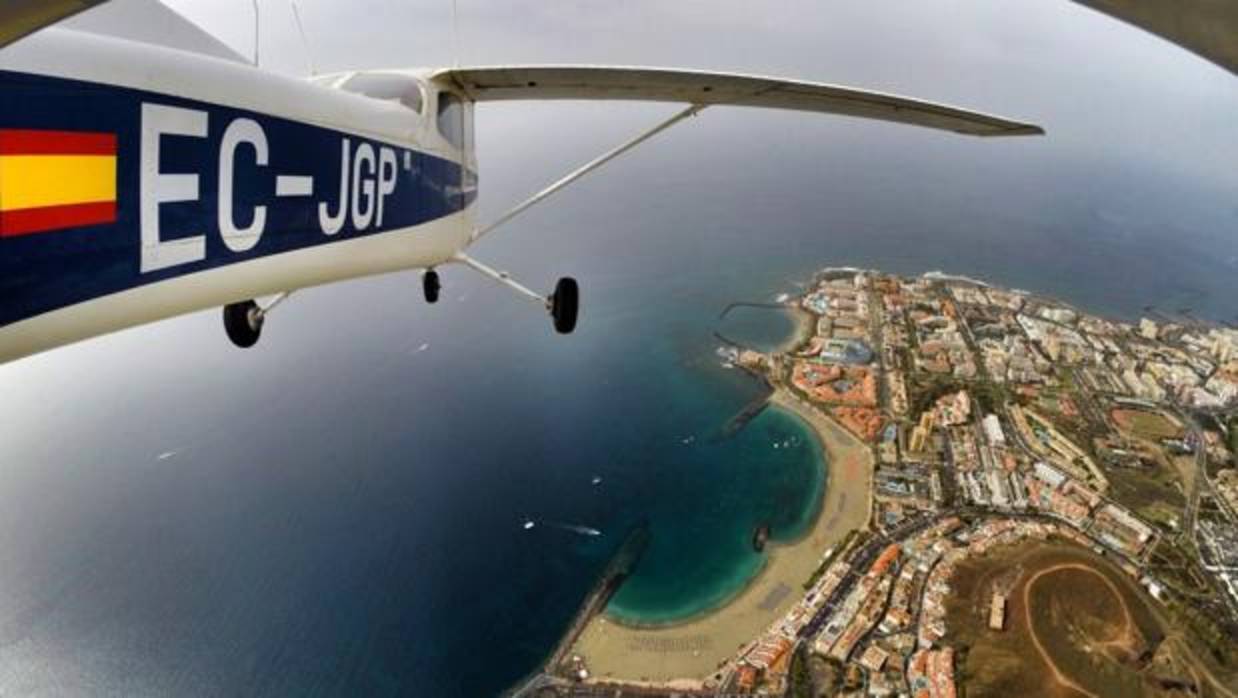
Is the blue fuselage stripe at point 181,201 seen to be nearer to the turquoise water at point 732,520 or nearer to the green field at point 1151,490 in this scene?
the turquoise water at point 732,520

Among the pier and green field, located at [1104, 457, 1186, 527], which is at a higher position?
green field, located at [1104, 457, 1186, 527]

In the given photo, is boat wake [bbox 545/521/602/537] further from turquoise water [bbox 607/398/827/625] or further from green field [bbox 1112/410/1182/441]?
green field [bbox 1112/410/1182/441]

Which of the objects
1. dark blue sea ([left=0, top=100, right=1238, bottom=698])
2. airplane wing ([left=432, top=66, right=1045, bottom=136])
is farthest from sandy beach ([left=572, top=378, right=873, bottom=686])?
airplane wing ([left=432, top=66, right=1045, bottom=136])

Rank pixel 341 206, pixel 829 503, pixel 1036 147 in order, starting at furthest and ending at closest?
1. pixel 1036 147
2. pixel 829 503
3. pixel 341 206

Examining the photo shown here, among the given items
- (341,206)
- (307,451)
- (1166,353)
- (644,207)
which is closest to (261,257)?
(341,206)

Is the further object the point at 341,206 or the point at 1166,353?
the point at 1166,353

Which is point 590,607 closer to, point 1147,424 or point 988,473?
point 988,473

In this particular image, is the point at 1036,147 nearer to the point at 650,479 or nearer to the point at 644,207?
the point at 644,207

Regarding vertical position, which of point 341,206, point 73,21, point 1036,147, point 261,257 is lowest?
point 261,257

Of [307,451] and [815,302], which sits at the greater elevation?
[815,302]
